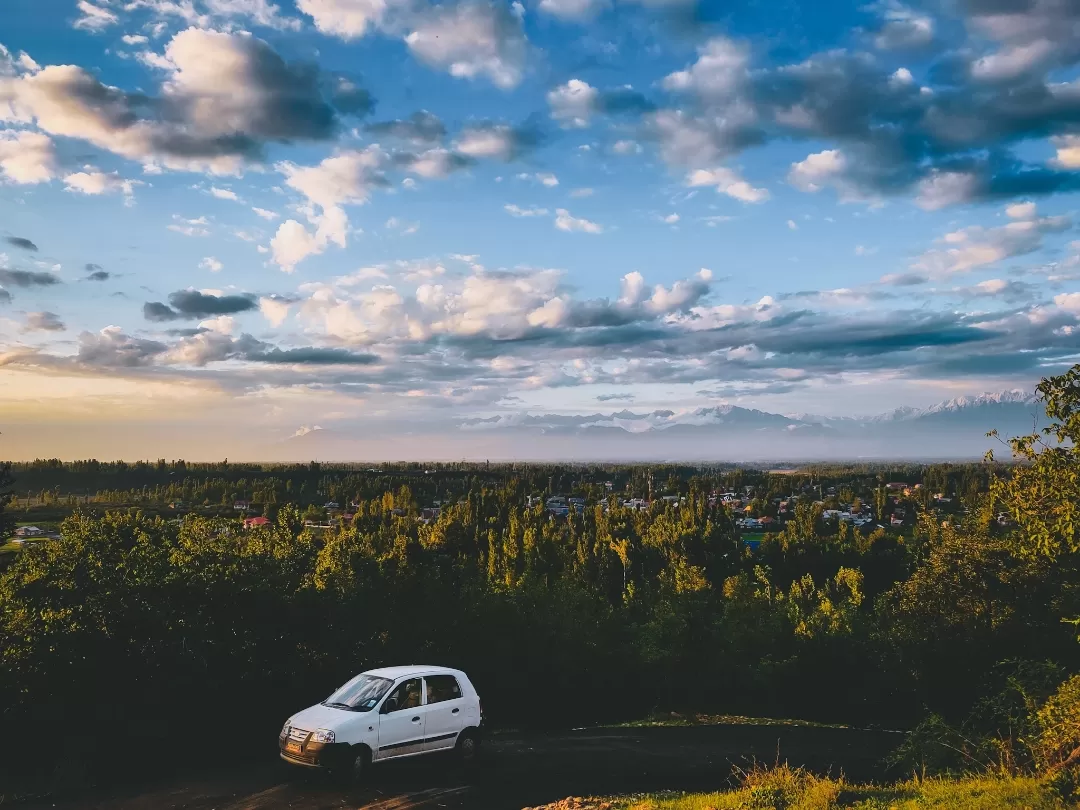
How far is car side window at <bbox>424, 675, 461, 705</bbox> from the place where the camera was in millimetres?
13461

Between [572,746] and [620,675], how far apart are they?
542 inches

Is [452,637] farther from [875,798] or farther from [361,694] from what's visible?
[875,798]

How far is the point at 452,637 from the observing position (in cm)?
2200

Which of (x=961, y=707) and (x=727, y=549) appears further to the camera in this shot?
(x=727, y=549)

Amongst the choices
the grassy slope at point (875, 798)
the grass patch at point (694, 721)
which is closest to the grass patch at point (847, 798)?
the grassy slope at point (875, 798)

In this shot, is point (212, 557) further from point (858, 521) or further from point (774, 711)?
point (858, 521)

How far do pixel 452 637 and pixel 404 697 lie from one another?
918 centimetres

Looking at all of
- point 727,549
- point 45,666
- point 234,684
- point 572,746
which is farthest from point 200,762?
point 727,549

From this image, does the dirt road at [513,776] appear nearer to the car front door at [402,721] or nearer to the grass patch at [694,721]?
the car front door at [402,721]

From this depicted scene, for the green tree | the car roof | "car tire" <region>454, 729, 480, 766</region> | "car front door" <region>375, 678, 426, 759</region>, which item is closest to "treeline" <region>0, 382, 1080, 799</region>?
the green tree

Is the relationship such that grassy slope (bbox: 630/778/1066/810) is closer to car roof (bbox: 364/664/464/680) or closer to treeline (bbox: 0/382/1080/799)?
treeline (bbox: 0/382/1080/799)

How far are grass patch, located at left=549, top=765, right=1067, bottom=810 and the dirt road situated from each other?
1834 mm

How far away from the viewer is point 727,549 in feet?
284

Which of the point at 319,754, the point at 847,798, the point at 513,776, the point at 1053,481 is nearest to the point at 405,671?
the point at 319,754
